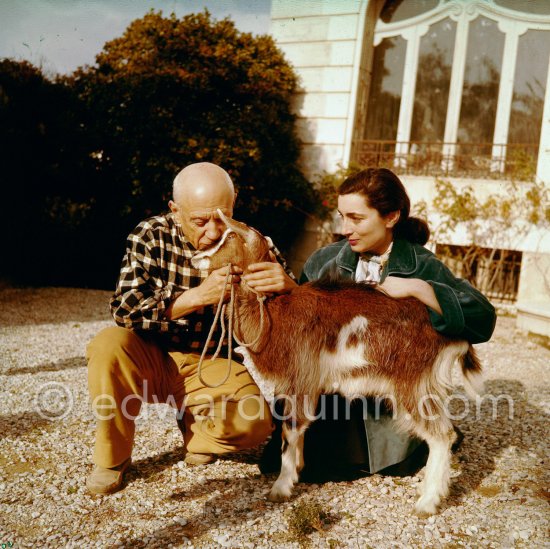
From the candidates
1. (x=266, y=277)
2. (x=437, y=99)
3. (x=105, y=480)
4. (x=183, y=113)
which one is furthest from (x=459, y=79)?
(x=105, y=480)

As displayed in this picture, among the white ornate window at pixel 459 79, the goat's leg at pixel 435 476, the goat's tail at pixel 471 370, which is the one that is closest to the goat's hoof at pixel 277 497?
the goat's leg at pixel 435 476

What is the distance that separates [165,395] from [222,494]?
0.72m

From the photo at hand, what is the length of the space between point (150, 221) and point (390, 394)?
5.92 feet

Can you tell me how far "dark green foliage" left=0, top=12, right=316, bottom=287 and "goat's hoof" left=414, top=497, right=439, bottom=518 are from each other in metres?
7.56

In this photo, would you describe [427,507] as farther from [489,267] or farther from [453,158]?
[453,158]

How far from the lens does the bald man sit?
3127mm

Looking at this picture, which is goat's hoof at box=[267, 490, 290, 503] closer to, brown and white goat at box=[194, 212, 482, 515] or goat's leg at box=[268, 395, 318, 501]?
goat's leg at box=[268, 395, 318, 501]

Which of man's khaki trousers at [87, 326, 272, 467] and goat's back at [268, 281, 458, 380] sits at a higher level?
goat's back at [268, 281, 458, 380]

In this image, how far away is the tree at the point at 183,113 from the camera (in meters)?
9.72

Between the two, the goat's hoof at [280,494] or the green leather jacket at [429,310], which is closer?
the green leather jacket at [429,310]

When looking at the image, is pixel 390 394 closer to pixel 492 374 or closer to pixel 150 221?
pixel 150 221

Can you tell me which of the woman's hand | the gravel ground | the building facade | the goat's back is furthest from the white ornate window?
the goat's back

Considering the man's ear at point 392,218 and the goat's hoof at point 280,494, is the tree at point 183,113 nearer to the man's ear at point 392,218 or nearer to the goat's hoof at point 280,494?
the man's ear at point 392,218

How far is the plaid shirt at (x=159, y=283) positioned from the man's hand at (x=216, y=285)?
0.31m
